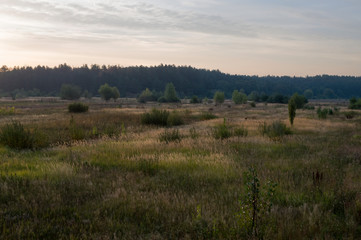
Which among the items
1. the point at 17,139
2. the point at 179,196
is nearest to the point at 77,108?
the point at 17,139

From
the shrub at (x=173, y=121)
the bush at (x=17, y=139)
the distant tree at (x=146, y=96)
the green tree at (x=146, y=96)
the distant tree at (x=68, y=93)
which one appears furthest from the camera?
the green tree at (x=146, y=96)

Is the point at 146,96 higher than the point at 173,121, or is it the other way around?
the point at 146,96

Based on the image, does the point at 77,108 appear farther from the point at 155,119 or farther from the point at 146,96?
the point at 146,96

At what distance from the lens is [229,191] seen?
5738 mm

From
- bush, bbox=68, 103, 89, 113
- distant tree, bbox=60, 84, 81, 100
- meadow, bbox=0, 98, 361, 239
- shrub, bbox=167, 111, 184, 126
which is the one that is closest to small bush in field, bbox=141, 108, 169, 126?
shrub, bbox=167, 111, 184, 126

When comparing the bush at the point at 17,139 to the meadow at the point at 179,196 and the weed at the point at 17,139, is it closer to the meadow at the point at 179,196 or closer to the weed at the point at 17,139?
the weed at the point at 17,139

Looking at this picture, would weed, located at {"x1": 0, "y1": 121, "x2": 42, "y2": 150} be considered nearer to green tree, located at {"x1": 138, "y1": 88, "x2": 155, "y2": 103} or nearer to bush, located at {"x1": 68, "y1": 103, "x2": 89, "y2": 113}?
bush, located at {"x1": 68, "y1": 103, "x2": 89, "y2": 113}

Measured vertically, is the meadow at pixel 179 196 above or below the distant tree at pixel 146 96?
below

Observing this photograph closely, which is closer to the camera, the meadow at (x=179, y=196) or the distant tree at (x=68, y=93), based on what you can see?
the meadow at (x=179, y=196)

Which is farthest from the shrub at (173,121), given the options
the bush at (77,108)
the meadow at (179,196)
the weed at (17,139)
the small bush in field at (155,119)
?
the bush at (77,108)

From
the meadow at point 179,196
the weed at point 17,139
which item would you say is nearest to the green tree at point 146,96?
the weed at point 17,139

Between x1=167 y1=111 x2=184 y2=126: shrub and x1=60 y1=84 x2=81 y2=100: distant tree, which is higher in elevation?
x1=60 y1=84 x2=81 y2=100: distant tree

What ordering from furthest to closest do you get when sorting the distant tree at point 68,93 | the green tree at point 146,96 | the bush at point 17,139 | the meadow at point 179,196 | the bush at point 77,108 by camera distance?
1. the green tree at point 146,96
2. the distant tree at point 68,93
3. the bush at point 77,108
4. the bush at point 17,139
5. the meadow at point 179,196

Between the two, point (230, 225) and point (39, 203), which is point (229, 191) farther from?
point (39, 203)
